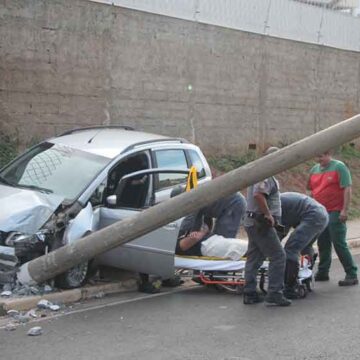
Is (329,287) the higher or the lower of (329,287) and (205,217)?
the lower

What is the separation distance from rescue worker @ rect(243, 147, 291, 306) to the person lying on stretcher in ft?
1.67

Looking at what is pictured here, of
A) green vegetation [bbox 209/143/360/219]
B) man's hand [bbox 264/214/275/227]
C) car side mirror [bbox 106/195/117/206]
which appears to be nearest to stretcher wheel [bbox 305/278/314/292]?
man's hand [bbox 264/214/275/227]

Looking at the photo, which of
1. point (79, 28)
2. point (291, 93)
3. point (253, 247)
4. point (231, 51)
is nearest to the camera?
point (253, 247)

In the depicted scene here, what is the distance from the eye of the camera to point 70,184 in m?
7.68

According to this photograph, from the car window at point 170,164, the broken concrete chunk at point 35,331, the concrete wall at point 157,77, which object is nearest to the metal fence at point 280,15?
the concrete wall at point 157,77

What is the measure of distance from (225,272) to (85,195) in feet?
6.05

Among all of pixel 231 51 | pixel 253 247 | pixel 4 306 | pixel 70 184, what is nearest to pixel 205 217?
pixel 253 247

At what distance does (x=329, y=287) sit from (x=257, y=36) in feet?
30.4

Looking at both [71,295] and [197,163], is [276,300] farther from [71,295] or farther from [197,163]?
[197,163]

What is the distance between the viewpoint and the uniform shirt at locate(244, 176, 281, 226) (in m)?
6.89

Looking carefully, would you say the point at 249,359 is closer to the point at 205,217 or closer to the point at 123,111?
the point at 205,217

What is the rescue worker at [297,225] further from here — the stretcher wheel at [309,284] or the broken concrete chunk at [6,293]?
the broken concrete chunk at [6,293]

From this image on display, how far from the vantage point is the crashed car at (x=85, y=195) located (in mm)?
7090

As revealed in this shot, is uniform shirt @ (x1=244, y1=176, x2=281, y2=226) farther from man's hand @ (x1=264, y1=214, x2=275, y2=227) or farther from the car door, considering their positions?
the car door
